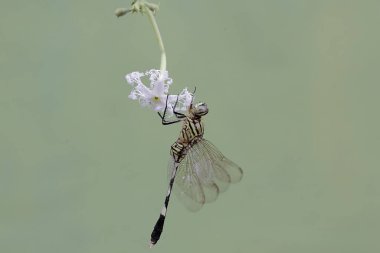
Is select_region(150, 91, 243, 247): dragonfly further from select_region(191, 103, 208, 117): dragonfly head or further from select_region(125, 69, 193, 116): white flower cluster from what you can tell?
select_region(125, 69, 193, 116): white flower cluster

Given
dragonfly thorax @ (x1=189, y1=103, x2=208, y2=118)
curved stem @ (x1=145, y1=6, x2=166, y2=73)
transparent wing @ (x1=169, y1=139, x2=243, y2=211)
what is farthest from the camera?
transparent wing @ (x1=169, y1=139, x2=243, y2=211)

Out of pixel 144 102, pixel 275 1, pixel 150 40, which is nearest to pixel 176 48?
pixel 150 40

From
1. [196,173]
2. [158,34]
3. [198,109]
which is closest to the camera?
[158,34]

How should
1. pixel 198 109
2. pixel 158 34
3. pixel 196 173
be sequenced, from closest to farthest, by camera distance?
pixel 158 34
pixel 198 109
pixel 196 173

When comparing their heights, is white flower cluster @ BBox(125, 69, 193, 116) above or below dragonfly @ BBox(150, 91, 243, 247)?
below

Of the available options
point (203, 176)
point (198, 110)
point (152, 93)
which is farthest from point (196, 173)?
point (152, 93)

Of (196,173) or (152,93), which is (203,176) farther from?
(152,93)

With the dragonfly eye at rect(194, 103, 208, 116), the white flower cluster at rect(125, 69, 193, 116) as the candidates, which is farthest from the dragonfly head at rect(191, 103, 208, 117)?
the white flower cluster at rect(125, 69, 193, 116)

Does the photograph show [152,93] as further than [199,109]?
No

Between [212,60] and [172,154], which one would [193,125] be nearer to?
[172,154]
